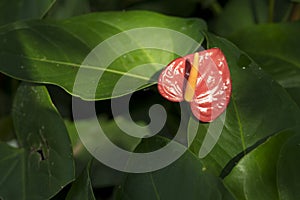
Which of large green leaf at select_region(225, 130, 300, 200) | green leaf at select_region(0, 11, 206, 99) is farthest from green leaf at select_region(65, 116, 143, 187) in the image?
large green leaf at select_region(225, 130, 300, 200)

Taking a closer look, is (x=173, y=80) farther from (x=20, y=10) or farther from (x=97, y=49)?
(x=20, y=10)

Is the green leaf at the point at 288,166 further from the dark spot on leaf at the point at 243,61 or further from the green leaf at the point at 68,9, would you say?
the green leaf at the point at 68,9

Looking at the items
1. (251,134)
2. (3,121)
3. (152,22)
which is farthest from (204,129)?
(3,121)

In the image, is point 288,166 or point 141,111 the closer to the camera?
point 288,166

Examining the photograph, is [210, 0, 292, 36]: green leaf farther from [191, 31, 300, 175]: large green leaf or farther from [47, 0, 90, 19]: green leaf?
[191, 31, 300, 175]: large green leaf

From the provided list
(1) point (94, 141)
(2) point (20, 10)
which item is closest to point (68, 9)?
(2) point (20, 10)

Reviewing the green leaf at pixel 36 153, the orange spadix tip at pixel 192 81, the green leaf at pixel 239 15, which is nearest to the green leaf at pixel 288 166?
the orange spadix tip at pixel 192 81
